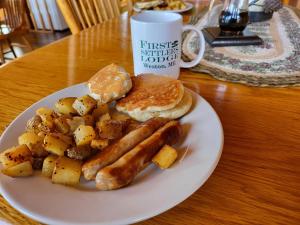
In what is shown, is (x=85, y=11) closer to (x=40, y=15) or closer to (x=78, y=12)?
(x=78, y=12)

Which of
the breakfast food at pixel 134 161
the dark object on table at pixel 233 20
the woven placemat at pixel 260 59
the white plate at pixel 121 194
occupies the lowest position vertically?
the woven placemat at pixel 260 59

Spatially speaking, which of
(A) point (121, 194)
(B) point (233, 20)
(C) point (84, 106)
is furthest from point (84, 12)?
(A) point (121, 194)

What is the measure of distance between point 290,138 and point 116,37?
85cm

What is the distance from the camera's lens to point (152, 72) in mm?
788

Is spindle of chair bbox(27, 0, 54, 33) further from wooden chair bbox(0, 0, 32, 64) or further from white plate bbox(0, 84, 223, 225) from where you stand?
white plate bbox(0, 84, 223, 225)

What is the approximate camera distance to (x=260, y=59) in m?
0.96

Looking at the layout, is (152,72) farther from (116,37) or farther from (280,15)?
(280,15)

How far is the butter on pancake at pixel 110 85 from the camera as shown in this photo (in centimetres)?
65

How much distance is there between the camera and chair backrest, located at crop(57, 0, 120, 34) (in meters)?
1.40

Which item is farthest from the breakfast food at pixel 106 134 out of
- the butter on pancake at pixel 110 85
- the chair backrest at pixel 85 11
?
the chair backrest at pixel 85 11

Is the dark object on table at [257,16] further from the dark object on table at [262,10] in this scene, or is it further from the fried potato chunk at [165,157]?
the fried potato chunk at [165,157]

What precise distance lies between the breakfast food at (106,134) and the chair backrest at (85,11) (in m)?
0.83

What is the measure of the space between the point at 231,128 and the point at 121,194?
1.06 feet

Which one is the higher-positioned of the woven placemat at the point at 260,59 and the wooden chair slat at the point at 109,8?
the wooden chair slat at the point at 109,8
